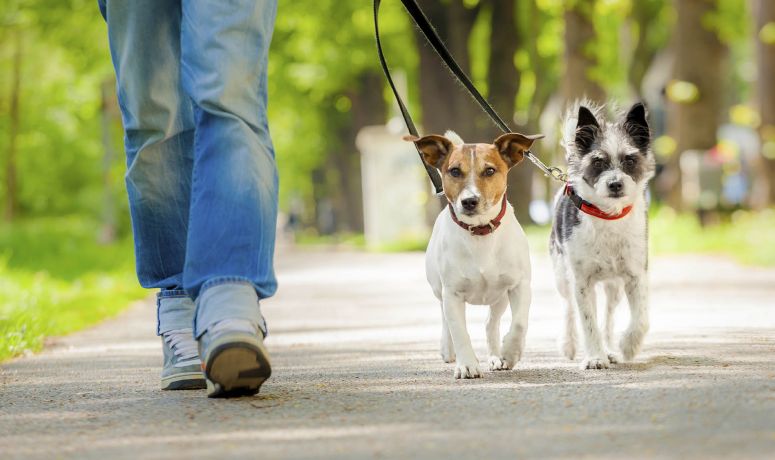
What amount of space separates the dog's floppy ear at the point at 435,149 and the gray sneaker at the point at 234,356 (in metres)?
1.72

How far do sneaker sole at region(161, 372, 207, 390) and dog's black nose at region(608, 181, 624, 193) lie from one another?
2.10 meters

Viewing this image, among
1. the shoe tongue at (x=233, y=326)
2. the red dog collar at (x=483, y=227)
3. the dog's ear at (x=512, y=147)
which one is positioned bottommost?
the shoe tongue at (x=233, y=326)

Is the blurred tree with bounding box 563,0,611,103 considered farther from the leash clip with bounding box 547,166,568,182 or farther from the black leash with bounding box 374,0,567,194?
the black leash with bounding box 374,0,567,194

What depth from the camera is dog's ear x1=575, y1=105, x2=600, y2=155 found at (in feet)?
20.4

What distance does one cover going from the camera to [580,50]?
24.8m

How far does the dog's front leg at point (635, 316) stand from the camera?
591 centimetres

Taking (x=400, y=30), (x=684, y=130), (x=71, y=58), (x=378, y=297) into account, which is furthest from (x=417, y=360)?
(x=400, y=30)

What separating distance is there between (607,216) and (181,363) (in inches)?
83.9

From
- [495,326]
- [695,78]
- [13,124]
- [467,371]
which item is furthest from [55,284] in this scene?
[13,124]

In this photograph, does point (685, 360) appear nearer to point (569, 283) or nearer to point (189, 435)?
point (569, 283)

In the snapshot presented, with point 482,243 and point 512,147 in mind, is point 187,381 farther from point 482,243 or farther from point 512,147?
point 512,147

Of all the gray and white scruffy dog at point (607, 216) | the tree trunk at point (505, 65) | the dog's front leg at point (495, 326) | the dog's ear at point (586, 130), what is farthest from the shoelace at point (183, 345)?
the tree trunk at point (505, 65)

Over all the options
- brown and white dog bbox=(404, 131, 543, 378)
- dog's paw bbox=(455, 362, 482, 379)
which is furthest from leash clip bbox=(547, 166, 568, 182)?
dog's paw bbox=(455, 362, 482, 379)

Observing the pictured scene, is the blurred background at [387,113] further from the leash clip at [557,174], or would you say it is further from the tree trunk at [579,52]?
the leash clip at [557,174]
